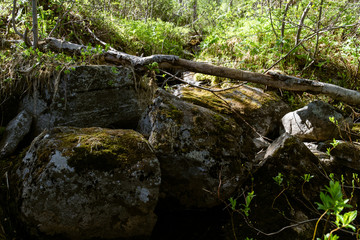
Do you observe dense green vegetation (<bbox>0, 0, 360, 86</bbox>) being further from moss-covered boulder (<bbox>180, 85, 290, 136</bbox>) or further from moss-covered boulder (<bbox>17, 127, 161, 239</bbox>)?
moss-covered boulder (<bbox>17, 127, 161, 239</bbox>)

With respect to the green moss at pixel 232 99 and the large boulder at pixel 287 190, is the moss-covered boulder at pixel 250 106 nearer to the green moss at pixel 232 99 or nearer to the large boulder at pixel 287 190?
the green moss at pixel 232 99

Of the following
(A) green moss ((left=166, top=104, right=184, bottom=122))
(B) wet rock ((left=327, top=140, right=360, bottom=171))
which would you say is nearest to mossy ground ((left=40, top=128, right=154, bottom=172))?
(A) green moss ((left=166, top=104, right=184, bottom=122))

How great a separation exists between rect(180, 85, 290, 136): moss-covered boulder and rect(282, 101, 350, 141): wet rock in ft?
1.49

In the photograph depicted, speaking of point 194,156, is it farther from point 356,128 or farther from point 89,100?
point 356,128

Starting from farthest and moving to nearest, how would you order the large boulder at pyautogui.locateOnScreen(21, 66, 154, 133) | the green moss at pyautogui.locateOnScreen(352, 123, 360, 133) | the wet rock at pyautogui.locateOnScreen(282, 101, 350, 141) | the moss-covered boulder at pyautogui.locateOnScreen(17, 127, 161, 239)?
the green moss at pyautogui.locateOnScreen(352, 123, 360, 133), the wet rock at pyautogui.locateOnScreen(282, 101, 350, 141), the large boulder at pyautogui.locateOnScreen(21, 66, 154, 133), the moss-covered boulder at pyautogui.locateOnScreen(17, 127, 161, 239)

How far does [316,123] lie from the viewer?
13.4 feet

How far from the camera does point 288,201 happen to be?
264 centimetres

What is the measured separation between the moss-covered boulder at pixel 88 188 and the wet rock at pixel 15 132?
91cm

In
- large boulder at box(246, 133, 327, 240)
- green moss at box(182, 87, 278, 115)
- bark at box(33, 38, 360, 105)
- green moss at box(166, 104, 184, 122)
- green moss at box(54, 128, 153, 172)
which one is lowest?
large boulder at box(246, 133, 327, 240)

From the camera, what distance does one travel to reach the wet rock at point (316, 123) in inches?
160

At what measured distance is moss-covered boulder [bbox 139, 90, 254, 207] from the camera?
8.86ft

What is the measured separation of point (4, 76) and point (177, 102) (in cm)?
294

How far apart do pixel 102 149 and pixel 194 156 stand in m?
1.11

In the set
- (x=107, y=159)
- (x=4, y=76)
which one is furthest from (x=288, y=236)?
(x=4, y=76)
